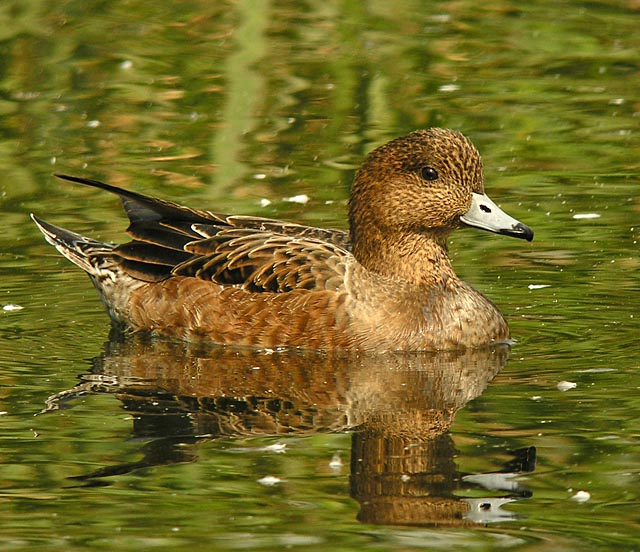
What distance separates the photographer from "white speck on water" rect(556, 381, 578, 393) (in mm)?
9223

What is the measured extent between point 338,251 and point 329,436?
2484mm

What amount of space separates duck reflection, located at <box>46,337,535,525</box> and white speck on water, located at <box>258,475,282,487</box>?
35 centimetres

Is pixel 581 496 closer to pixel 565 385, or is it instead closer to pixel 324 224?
pixel 565 385

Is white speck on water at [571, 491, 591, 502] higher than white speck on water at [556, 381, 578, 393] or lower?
higher

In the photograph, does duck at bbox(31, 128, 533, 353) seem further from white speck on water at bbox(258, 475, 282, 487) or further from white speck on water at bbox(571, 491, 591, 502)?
white speck on water at bbox(571, 491, 591, 502)

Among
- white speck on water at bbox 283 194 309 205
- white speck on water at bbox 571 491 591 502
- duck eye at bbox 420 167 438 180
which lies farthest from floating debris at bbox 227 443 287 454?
white speck on water at bbox 283 194 309 205

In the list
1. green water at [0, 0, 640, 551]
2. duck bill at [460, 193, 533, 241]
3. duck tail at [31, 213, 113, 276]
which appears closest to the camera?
green water at [0, 0, 640, 551]

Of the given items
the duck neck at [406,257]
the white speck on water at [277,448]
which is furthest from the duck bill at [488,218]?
the white speck on water at [277,448]

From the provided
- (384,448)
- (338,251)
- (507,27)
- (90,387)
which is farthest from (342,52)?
(384,448)

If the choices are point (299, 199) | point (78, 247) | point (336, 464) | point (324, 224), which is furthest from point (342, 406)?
point (299, 199)

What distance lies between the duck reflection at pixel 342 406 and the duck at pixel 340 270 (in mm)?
140

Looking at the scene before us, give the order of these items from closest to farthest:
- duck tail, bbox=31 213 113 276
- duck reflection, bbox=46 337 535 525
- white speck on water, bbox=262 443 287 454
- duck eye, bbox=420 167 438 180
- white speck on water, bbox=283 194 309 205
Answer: duck reflection, bbox=46 337 535 525 < white speck on water, bbox=262 443 287 454 < duck eye, bbox=420 167 438 180 < duck tail, bbox=31 213 113 276 < white speck on water, bbox=283 194 309 205

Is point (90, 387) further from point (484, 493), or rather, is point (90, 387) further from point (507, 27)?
point (507, 27)

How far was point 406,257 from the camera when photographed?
424 inches
